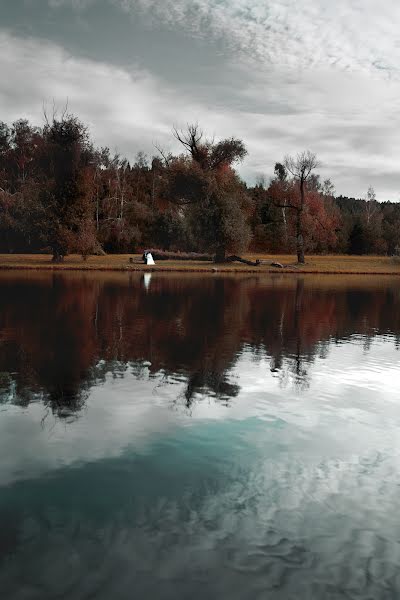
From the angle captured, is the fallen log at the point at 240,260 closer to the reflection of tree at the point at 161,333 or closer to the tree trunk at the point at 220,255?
the tree trunk at the point at 220,255

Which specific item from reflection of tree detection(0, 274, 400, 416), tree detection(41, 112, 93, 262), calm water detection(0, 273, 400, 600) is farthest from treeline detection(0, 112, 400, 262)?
calm water detection(0, 273, 400, 600)

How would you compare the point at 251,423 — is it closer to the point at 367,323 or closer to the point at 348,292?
the point at 367,323

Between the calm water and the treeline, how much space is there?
46.5 meters

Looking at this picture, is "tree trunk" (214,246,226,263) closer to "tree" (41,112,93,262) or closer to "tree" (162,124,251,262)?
"tree" (162,124,251,262)

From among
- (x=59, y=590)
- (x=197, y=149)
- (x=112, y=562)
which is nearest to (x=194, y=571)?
(x=112, y=562)

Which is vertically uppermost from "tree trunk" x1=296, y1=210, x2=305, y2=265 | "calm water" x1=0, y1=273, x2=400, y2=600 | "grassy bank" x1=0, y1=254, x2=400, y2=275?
"tree trunk" x1=296, y1=210, x2=305, y2=265

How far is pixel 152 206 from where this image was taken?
93625mm

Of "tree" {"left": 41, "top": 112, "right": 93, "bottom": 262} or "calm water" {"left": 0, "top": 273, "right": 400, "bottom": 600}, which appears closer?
"calm water" {"left": 0, "top": 273, "right": 400, "bottom": 600}

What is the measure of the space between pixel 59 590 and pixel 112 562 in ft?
1.96

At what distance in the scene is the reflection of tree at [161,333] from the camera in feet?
42.6

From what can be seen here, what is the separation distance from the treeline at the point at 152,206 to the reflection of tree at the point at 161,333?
2732cm

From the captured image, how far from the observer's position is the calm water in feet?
17.9

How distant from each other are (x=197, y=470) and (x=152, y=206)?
87.9 meters

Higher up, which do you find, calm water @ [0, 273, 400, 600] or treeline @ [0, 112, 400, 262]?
treeline @ [0, 112, 400, 262]
